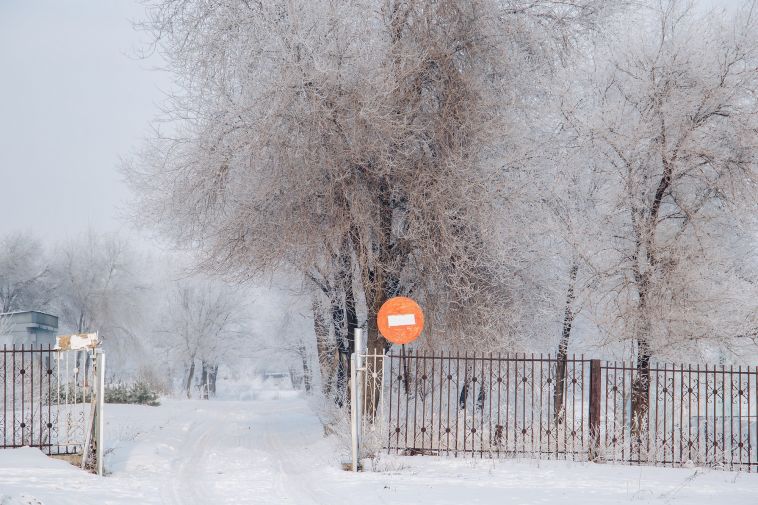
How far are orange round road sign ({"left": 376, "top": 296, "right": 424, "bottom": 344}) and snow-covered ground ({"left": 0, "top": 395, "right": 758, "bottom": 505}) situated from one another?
201cm

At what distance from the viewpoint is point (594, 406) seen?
43.1ft

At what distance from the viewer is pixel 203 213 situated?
14461mm

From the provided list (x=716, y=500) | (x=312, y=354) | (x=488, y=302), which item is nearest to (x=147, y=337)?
(x=312, y=354)

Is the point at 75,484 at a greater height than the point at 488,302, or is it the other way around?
the point at 488,302

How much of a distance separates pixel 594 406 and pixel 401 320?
3.96 metres

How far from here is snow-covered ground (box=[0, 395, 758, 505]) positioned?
30.7 ft

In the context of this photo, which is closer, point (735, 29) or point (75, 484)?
point (75, 484)

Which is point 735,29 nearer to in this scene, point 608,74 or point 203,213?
point 608,74

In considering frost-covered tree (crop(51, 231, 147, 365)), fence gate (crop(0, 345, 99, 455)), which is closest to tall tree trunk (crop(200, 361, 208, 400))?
frost-covered tree (crop(51, 231, 147, 365))

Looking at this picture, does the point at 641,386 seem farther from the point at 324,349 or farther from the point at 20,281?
the point at 20,281

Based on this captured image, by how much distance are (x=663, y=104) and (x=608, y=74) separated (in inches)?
102

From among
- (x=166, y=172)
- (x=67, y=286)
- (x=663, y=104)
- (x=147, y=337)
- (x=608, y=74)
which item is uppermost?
(x=608, y=74)

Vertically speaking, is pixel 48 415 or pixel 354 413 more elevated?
pixel 354 413

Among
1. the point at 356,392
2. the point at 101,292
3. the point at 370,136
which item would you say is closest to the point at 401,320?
the point at 356,392
